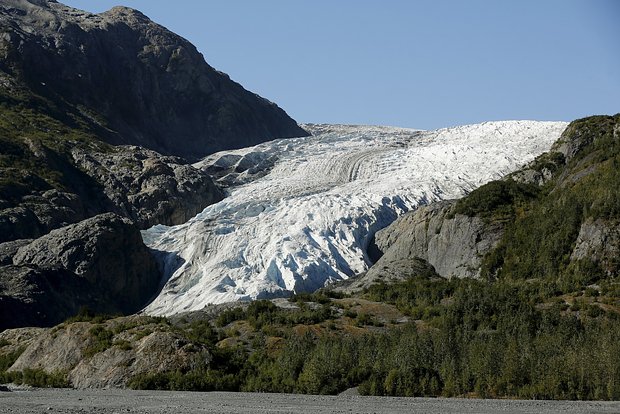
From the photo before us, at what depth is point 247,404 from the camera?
99.0ft

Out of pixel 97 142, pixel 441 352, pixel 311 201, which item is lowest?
pixel 441 352

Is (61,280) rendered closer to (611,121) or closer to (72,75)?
(611,121)

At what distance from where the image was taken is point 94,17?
491 feet

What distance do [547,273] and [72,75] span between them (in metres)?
86.5

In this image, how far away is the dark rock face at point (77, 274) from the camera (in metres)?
67.7

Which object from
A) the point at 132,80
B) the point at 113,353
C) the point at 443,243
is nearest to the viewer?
the point at 113,353

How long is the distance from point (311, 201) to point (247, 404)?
62.9 m

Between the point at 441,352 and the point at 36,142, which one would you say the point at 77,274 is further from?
the point at 441,352

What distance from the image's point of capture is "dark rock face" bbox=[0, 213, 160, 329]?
67.7 metres

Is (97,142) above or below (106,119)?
below

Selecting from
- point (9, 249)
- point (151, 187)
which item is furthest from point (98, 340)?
point (151, 187)

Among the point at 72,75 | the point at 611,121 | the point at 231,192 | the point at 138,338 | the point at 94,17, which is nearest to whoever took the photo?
the point at 138,338

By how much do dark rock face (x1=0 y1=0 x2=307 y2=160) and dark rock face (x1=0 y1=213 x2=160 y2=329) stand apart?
1618 inches

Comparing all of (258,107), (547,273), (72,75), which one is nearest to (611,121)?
(547,273)
